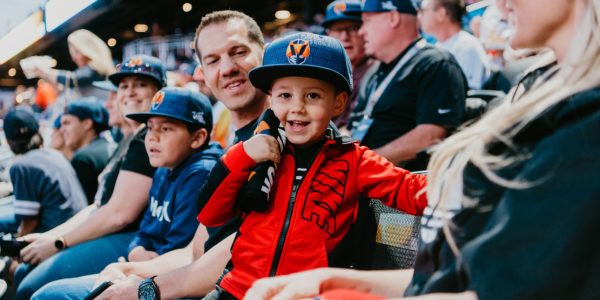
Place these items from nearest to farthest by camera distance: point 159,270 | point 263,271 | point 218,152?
point 263,271
point 159,270
point 218,152

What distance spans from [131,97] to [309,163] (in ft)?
7.31

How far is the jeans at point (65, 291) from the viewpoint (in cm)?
239

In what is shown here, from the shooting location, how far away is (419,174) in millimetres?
1771

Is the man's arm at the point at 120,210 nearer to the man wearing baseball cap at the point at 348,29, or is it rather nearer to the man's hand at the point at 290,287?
the man wearing baseball cap at the point at 348,29

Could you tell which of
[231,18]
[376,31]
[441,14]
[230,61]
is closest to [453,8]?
[441,14]

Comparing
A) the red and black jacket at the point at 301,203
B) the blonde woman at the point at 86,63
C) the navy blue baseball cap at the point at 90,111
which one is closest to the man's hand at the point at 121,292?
the red and black jacket at the point at 301,203

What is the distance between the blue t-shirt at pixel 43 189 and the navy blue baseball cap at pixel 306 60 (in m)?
2.63

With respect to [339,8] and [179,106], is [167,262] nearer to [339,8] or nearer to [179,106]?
[179,106]

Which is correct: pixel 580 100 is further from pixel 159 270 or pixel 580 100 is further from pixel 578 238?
pixel 159 270

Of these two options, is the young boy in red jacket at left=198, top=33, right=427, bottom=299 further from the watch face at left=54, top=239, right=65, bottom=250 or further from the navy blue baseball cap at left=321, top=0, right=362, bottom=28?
the navy blue baseball cap at left=321, top=0, right=362, bottom=28

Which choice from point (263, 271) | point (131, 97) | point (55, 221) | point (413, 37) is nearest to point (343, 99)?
point (263, 271)

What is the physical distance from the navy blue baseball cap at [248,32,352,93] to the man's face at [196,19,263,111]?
689 millimetres

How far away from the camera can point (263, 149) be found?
1.75 metres

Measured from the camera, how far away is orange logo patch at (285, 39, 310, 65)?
1.80 meters
